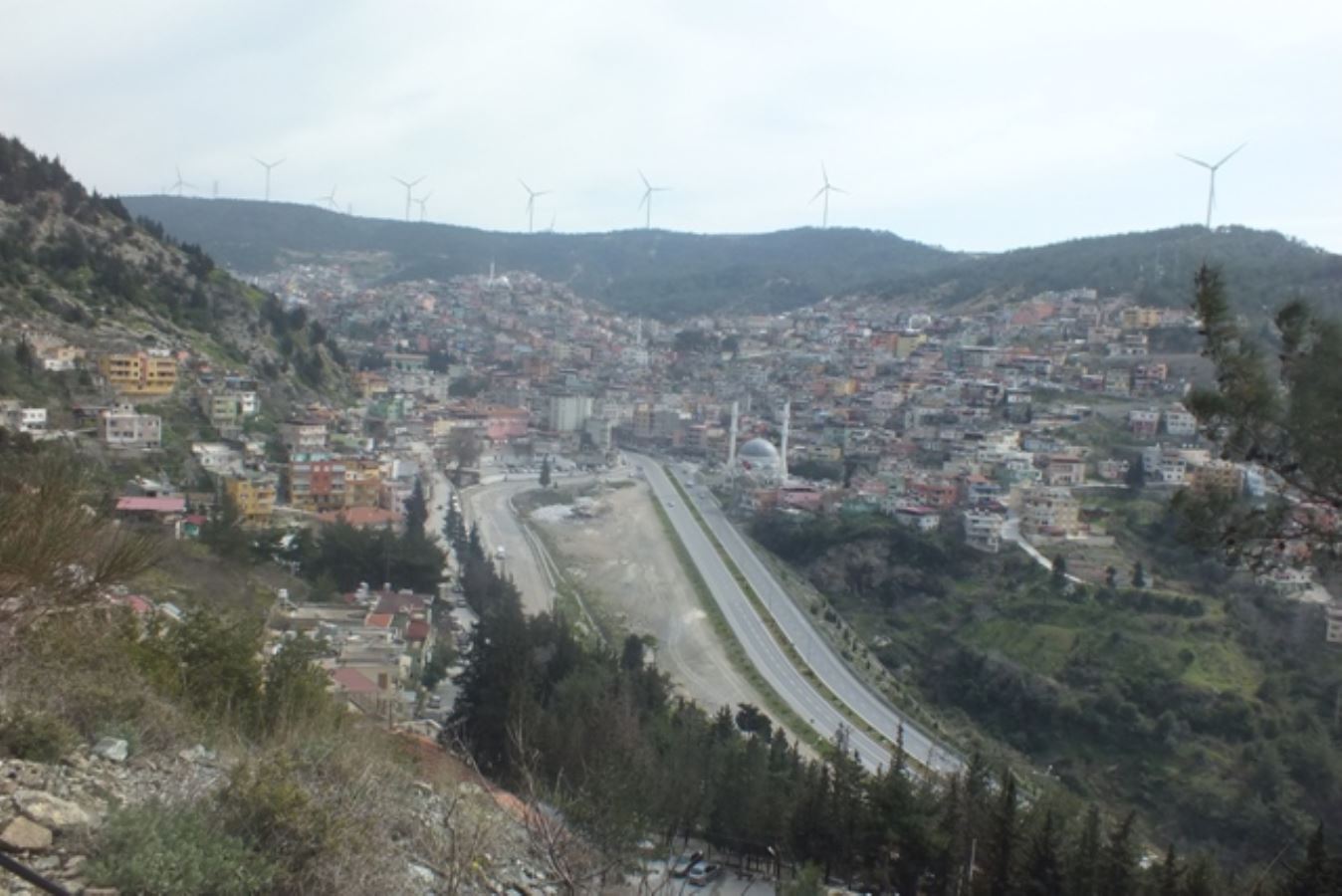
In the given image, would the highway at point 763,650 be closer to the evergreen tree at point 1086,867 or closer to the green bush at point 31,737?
the evergreen tree at point 1086,867

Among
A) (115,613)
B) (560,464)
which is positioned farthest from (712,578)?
(115,613)

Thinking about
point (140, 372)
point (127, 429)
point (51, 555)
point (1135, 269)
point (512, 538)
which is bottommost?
point (512, 538)

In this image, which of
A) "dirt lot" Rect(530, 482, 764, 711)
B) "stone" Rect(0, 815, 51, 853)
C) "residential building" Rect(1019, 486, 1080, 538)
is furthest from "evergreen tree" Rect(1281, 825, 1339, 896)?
"residential building" Rect(1019, 486, 1080, 538)

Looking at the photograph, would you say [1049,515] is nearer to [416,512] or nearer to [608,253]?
[416,512]

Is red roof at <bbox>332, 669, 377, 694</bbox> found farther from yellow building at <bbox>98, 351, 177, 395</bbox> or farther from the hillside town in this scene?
yellow building at <bbox>98, 351, 177, 395</bbox>

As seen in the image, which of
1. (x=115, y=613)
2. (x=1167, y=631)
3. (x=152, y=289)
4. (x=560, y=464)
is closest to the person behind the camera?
(x=115, y=613)

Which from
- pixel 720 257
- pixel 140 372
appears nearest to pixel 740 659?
pixel 140 372

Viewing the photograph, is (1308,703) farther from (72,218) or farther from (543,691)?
(72,218)
